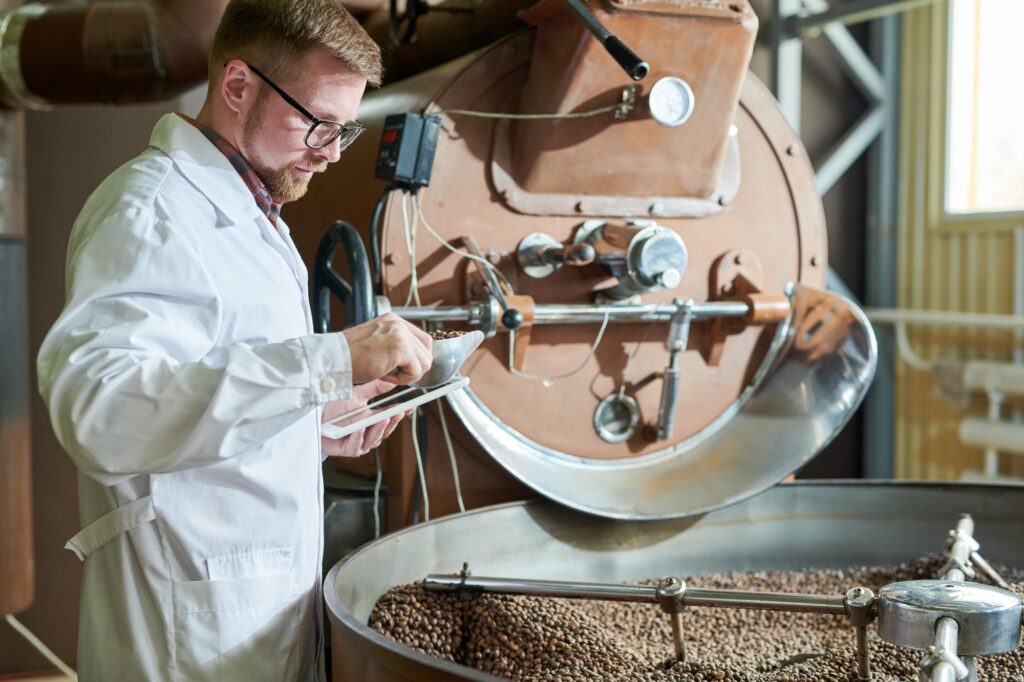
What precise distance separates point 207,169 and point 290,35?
180 millimetres

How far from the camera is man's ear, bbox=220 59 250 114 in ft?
4.09

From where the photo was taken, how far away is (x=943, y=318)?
3.51m

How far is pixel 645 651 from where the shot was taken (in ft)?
5.25

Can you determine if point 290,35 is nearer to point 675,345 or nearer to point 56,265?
point 675,345

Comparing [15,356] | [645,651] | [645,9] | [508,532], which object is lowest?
[645,651]

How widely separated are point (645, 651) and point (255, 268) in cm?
81

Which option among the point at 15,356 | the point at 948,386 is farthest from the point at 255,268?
the point at 948,386

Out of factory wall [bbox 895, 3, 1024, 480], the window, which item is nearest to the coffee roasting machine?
factory wall [bbox 895, 3, 1024, 480]

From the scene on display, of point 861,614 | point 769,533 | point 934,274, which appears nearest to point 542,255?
point 769,533

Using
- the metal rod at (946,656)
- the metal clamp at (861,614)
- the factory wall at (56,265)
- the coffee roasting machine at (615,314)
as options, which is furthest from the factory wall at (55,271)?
the metal rod at (946,656)

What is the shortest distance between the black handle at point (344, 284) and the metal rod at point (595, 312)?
0.09 metres

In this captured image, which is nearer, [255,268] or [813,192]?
[255,268]

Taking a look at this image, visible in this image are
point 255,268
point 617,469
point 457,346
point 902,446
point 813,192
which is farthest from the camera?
point 902,446

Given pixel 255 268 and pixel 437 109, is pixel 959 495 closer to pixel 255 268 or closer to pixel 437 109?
pixel 437 109
